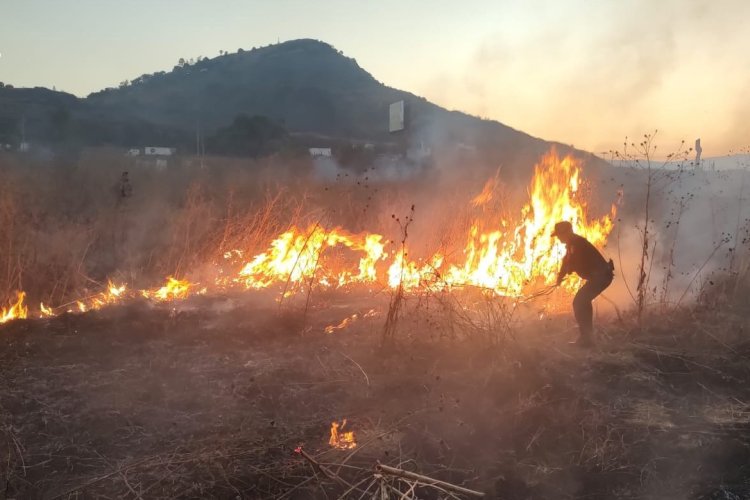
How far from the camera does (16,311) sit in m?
7.80

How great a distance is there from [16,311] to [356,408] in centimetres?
586

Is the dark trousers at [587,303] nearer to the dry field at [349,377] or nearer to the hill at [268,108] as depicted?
the dry field at [349,377]

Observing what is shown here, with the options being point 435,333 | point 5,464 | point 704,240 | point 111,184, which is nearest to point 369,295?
point 435,333

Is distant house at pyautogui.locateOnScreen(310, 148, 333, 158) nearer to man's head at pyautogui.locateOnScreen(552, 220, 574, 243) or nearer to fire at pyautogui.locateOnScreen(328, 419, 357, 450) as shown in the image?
man's head at pyautogui.locateOnScreen(552, 220, 574, 243)

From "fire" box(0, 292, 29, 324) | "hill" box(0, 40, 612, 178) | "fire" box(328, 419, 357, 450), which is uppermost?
"hill" box(0, 40, 612, 178)

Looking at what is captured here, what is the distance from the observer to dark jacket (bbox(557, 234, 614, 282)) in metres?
7.41

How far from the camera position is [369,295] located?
10172 millimetres

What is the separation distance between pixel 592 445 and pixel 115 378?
522 centimetres

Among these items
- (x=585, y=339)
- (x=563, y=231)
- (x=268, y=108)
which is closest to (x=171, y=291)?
(x=563, y=231)

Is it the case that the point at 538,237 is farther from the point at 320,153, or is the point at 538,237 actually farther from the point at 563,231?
the point at 320,153

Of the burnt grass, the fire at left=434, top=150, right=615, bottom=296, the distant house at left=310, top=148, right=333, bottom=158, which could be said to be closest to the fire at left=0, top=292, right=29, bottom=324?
the burnt grass

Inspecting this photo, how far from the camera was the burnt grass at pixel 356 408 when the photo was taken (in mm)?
4230

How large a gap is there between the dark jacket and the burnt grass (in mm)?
1107

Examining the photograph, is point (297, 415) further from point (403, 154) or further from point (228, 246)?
point (403, 154)
